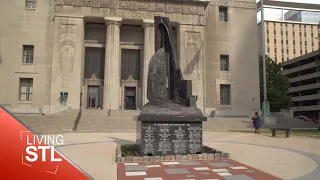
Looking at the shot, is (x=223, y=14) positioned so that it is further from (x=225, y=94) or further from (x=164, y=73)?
(x=164, y=73)

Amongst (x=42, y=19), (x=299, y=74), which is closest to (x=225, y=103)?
(x=42, y=19)

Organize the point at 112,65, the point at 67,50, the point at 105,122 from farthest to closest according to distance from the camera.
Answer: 1. the point at 112,65
2. the point at 67,50
3. the point at 105,122

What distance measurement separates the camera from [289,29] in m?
108

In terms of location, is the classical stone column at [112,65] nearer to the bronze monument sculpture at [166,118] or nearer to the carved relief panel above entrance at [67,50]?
the carved relief panel above entrance at [67,50]

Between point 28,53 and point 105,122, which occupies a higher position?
point 28,53

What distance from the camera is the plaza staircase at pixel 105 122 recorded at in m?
23.9

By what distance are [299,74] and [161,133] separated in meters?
80.9

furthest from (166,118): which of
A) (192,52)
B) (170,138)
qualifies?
(192,52)

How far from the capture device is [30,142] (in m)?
5.06

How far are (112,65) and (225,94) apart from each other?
16289mm

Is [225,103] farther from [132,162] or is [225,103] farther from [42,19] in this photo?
[132,162]

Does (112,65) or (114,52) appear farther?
(114,52)

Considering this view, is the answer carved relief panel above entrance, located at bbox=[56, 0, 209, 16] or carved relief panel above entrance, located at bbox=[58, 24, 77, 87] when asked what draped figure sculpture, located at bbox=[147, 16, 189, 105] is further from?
carved relief panel above entrance, located at bbox=[56, 0, 209, 16]

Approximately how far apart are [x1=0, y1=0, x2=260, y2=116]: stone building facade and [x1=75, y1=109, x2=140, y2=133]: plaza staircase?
3.74 meters
